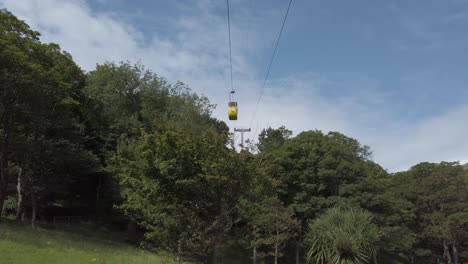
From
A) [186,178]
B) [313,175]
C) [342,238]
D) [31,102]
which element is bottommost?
[342,238]

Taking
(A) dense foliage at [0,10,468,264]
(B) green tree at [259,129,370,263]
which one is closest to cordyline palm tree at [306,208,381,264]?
(A) dense foliage at [0,10,468,264]

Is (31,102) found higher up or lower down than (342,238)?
higher up

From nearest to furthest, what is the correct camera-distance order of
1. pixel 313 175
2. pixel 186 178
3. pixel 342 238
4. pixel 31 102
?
pixel 186 178, pixel 342 238, pixel 31 102, pixel 313 175

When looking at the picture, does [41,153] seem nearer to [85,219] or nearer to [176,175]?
[85,219]

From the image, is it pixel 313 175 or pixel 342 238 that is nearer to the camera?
pixel 342 238

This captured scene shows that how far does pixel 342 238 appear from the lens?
51.0 ft

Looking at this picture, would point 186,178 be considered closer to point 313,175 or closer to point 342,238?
point 342,238

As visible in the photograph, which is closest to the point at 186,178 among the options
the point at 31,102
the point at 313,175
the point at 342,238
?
the point at 342,238

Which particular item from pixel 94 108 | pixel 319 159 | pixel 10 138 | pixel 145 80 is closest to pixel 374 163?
pixel 319 159

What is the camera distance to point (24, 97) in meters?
23.9

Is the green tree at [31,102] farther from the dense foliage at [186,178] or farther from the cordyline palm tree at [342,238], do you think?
the cordyline palm tree at [342,238]

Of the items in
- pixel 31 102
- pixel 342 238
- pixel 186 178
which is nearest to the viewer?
pixel 186 178

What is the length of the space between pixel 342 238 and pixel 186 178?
24.0 feet

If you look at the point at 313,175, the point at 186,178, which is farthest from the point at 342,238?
the point at 313,175
